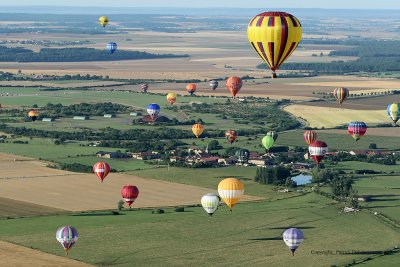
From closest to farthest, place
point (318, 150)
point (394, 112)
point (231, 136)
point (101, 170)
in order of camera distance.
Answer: point (101, 170), point (318, 150), point (231, 136), point (394, 112)

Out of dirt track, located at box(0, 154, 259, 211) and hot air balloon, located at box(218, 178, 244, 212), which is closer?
hot air balloon, located at box(218, 178, 244, 212)

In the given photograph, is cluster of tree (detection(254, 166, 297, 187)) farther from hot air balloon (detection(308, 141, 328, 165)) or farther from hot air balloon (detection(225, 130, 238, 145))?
hot air balloon (detection(225, 130, 238, 145))

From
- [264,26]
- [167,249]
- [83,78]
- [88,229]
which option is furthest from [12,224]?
[83,78]

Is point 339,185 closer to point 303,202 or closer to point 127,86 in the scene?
point 303,202

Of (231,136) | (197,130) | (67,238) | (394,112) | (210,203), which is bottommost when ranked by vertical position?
(67,238)

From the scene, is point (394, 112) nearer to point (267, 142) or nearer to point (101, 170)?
point (267, 142)

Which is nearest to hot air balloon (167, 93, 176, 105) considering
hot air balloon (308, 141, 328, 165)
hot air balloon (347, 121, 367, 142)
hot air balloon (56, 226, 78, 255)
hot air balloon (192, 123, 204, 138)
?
hot air balloon (192, 123, 204, 138)

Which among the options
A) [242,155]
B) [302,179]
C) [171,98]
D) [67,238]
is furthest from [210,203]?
[171,98]
